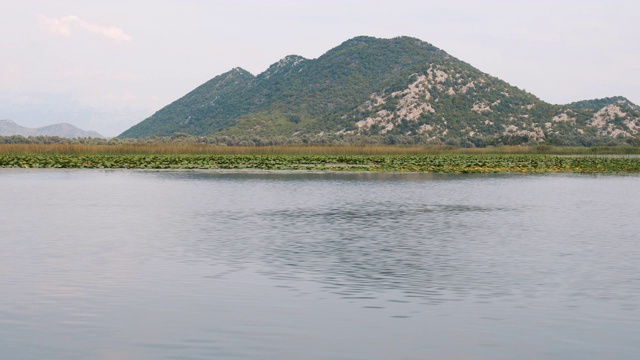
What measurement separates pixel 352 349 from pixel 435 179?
56.0 metres

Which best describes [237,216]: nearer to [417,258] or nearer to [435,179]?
[417,258]

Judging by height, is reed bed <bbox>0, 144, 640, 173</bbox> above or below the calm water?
above

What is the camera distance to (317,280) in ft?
67.4

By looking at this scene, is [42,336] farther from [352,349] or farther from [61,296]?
[352,349]

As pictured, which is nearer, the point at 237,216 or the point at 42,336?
the point at 42,336

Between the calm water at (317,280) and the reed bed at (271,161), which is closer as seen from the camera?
the calm water at (317,280)

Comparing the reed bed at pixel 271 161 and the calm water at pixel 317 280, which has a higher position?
the reed bed at pixel 271 161

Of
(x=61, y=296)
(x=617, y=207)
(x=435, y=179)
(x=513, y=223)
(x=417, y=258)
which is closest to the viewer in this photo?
(x=61, y=296)

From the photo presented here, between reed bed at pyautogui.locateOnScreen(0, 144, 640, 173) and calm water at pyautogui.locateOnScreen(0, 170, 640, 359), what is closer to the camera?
calm water at pyautogui.locateOnScreen(0, 170, 640, 359)

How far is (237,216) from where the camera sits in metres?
37.0

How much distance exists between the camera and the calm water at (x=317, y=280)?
14.3m

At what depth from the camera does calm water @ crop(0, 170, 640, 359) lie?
14305mm

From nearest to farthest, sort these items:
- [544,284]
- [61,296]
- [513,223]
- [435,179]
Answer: [61,296] < [544,284] < [513,223] < [435,179]

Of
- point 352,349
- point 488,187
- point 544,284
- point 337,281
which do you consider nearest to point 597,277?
point 544,284
